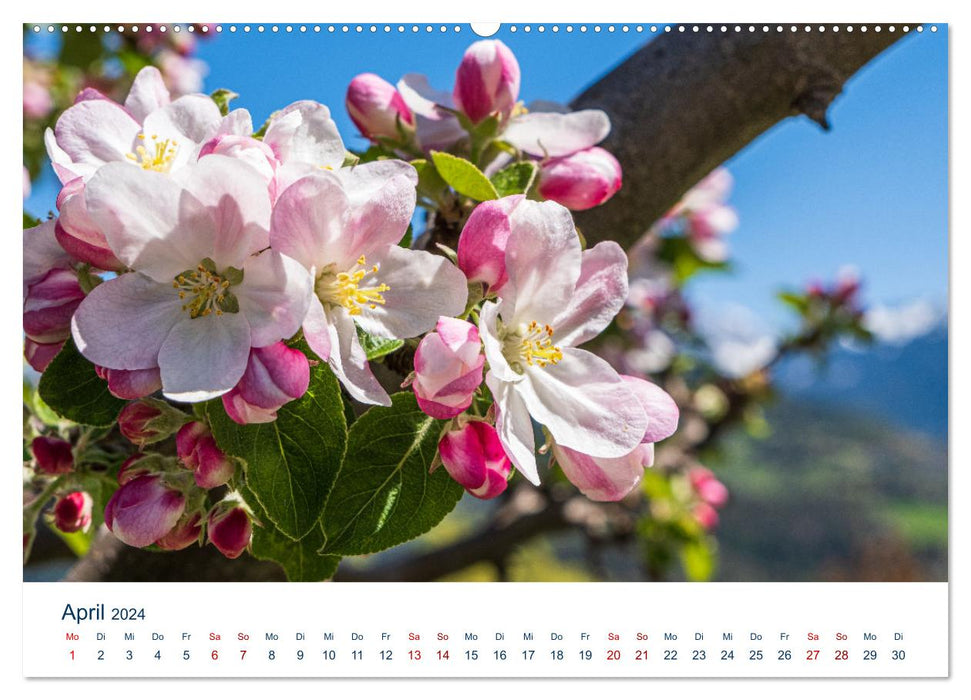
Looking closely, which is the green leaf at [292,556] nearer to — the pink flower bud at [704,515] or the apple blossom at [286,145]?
the apple blossom at [286,145]

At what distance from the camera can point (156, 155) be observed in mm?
756

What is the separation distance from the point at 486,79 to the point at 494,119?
4 cm

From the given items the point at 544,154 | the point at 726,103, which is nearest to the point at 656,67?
the point at 726,103

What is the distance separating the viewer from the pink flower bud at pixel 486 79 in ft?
2.98

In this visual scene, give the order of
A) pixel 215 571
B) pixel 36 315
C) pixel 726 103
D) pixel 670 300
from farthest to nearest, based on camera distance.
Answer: pixel 670 300 < pixel 726 103 < pixel 215 571 < pixel 36 315

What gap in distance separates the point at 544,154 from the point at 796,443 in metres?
6.72

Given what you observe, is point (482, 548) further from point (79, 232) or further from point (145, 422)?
point (79, 232)

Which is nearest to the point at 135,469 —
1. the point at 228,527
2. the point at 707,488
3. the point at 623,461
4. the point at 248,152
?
the point at 228,527

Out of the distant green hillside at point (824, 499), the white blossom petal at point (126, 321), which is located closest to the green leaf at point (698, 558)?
the white blossom petal at point (126, 321)

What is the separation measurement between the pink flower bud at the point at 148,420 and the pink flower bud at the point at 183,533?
0.26 feet

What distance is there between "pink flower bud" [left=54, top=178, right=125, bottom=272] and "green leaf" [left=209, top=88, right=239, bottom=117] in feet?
0.68

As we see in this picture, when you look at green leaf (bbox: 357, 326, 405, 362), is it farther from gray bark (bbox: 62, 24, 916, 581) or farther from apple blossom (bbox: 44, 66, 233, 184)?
gray bark (bbox: 62, 24, 916, 581)
